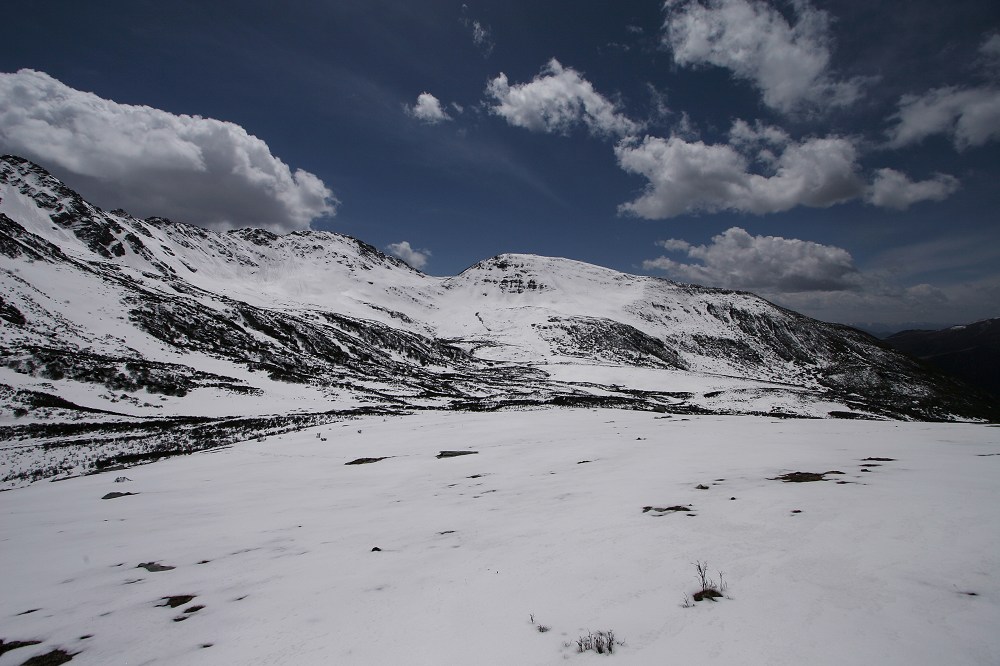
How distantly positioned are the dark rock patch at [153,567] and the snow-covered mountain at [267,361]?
2051 centimetres

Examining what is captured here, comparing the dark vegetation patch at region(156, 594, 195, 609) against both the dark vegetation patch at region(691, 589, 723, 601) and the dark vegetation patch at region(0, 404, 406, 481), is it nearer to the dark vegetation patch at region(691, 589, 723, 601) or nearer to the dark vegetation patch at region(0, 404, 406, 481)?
the dark vegetation patch at region(691, 589, 723, 601)

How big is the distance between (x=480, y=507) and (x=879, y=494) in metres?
7.82

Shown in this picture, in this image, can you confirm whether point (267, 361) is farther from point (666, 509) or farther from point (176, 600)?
point (666, 509)

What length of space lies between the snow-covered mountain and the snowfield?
19723mm

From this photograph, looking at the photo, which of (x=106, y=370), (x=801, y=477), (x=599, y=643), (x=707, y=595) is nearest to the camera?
(x=599, y=643)

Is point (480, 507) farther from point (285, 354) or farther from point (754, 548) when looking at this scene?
Result: point (285, 354)

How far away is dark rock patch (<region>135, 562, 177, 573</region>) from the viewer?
292 inches

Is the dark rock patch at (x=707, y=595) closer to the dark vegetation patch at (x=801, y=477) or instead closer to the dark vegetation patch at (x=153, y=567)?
the dark vegetation patch at (x=801, y=477)

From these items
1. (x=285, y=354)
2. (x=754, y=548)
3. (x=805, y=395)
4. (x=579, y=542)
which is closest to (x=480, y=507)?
(x=579, y=542)

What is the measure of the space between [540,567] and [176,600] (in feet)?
16.9

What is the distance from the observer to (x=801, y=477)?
997 centimetres

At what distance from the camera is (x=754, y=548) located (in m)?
5.84

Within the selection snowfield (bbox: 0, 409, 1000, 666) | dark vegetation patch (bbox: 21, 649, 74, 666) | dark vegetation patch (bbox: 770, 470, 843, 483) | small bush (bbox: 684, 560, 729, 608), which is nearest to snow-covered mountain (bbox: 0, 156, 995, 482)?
snowfield (bbox: 0, 409, 1000, 666)

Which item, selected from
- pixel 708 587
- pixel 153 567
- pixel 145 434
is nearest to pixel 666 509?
pixel 708 587
